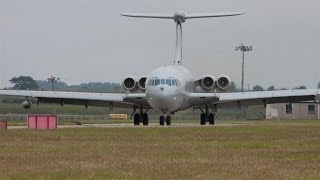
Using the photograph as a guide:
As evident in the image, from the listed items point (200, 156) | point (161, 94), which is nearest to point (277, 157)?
point (200, 156)

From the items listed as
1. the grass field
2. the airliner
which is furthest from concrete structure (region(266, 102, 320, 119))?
the grass field

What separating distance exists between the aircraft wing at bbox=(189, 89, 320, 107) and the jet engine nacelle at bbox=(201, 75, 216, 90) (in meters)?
1.24

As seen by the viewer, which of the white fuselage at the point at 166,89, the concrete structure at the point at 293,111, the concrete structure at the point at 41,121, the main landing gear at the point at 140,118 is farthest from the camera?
the concrete structure at the point at 293,111

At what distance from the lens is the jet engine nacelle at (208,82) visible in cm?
5366

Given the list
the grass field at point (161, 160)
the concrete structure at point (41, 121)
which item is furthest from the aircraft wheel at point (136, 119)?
the grass field at point (161, 160)

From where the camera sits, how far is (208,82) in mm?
54094

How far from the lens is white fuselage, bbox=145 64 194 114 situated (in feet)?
159

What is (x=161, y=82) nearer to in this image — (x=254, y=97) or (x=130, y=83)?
(x=130, y=83)

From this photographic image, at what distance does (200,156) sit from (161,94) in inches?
1169

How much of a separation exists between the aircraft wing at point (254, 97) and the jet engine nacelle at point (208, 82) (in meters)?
1.24

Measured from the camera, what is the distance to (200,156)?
1859 centimetres

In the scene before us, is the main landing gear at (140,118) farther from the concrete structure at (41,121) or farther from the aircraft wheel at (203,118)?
the concrete structure at (41,121)

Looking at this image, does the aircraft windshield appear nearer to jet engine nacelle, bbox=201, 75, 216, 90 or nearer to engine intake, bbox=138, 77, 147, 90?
engine intake, bbox=138, 77, 147, 90

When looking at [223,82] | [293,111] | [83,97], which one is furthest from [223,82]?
[293,111]
